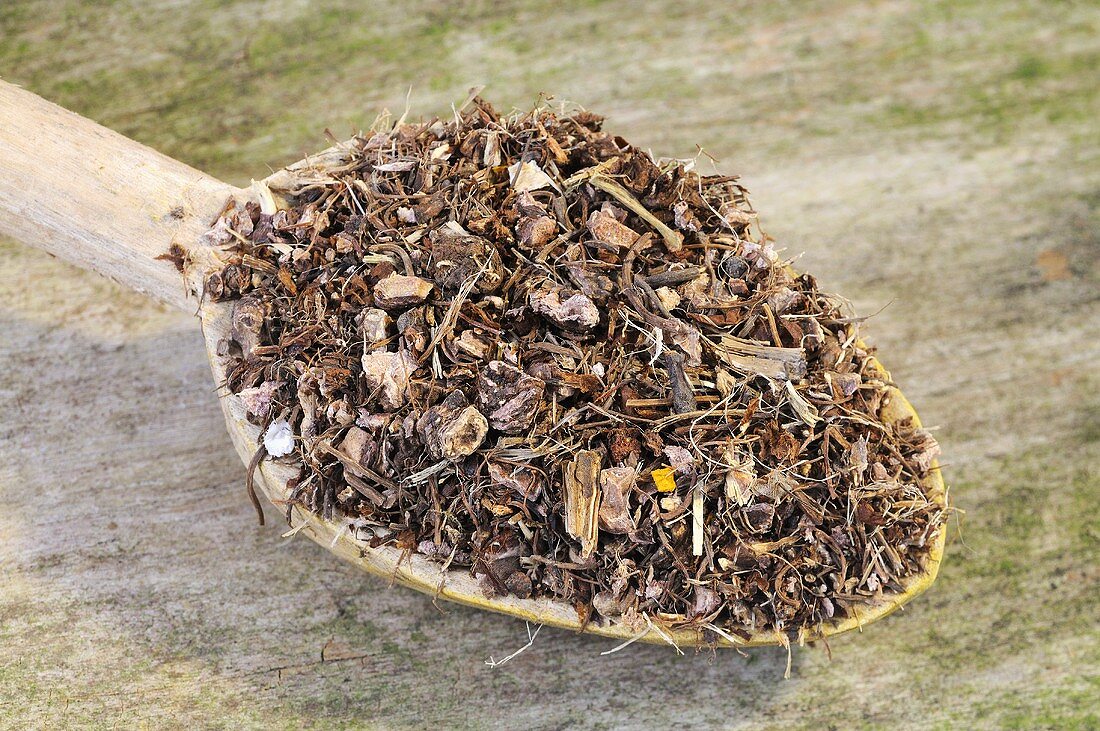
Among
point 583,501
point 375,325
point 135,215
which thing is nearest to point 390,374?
point 375,325

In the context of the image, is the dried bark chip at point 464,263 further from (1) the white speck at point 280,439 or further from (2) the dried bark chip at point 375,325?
(1) the white speck at point 280,439

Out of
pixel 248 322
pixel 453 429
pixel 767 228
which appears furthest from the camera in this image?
pixel 767 228

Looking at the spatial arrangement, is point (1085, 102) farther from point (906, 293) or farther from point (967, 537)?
point (967, 537)

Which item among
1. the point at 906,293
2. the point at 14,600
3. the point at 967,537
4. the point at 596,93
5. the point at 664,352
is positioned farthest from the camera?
the point at 596,93

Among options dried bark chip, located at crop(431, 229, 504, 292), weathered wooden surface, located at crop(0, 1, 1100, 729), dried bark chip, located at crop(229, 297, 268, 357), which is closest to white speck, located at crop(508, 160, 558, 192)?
dried bark chip, located at crop(431, 229, 504, 292)

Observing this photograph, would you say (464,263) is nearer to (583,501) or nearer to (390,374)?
(390,374)

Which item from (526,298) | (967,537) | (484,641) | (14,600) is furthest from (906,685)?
(14,600)
